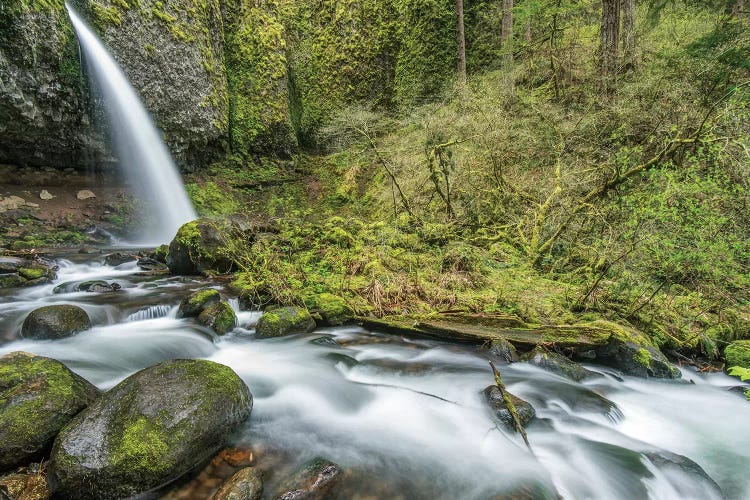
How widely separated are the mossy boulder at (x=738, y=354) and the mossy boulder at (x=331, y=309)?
421cm

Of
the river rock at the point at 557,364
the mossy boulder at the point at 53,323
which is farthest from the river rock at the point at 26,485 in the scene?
the river rock at the point at 557,364

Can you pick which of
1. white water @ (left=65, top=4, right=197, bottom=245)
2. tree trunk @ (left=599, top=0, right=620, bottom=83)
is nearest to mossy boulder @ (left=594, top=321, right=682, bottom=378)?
tree trunk @ (left=599, top=0, right=620, bottom=83)

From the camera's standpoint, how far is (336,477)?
8.61ft

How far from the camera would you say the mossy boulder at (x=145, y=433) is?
2260 millimetres

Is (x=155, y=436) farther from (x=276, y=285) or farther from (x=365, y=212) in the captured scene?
(x=365, y=212)

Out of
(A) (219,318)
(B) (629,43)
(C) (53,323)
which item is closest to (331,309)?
(A) (219,318)

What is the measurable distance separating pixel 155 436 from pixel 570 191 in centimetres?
666

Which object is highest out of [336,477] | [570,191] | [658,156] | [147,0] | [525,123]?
[147,0]

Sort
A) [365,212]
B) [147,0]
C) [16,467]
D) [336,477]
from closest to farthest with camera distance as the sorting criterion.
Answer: [16,467] → [336,477] → [147,0] → [365,212]

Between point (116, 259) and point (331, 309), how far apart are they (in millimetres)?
5358

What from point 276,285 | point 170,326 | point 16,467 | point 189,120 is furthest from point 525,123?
point 189,120

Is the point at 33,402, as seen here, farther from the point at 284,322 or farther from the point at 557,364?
the point at 557,364

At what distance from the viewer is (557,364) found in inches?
158

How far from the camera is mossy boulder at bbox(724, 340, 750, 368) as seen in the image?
13.5 ft
